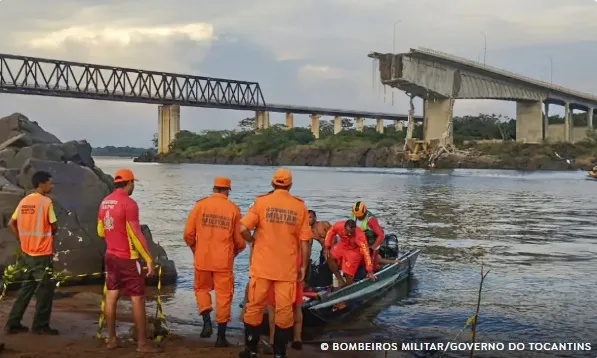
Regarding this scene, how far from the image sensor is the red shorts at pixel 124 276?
724 cm

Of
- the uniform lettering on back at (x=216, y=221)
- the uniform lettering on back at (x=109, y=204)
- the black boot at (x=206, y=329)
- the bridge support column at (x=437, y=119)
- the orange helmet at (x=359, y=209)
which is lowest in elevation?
the black boot at (x=206, y=329)

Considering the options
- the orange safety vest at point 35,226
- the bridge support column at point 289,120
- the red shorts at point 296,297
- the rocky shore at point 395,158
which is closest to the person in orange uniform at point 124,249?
the orange safety vest at point 35,226

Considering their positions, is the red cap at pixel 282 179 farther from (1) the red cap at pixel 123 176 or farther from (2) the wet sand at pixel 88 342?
(2) the wet sand at pixel 88 342

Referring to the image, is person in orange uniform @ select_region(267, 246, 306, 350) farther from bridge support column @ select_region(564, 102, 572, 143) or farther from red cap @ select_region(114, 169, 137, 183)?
bridge support column @ select_region(564, 102, 572, 143)

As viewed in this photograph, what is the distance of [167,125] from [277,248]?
13219 cm

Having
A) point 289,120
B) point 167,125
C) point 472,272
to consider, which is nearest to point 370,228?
point 472,272

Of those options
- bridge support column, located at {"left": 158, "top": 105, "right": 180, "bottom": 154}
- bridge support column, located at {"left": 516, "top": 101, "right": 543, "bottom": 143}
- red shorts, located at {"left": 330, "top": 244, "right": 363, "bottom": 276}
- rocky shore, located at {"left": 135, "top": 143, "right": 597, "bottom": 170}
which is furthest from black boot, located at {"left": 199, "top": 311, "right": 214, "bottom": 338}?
bridge support column, located at {"left": 158, "top": 105, "right": 180, "bottom": 154}

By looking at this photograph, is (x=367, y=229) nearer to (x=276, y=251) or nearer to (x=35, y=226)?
(x=276, y=251)

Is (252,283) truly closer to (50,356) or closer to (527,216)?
(50,356)

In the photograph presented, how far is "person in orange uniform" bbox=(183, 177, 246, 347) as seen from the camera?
7.85 m

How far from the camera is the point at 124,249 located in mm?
7172

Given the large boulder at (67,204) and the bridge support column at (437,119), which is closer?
the large boulder at (67,204)

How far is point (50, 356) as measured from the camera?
7.08 meters

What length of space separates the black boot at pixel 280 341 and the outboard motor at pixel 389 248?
21.1 ft
